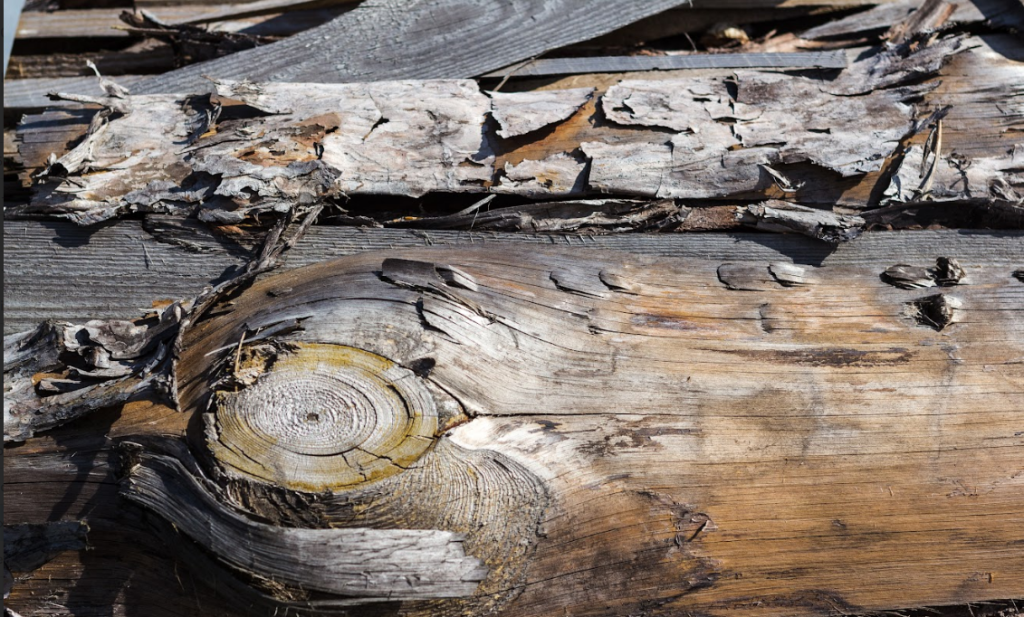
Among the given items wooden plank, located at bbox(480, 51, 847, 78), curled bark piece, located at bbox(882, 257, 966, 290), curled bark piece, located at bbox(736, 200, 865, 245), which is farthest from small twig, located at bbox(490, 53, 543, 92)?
curled bark piece, located at bbox(882, 257, 966, 290)

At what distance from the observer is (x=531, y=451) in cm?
159

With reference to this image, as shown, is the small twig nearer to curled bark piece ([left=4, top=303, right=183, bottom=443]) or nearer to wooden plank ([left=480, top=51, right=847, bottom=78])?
wooden plank ([left=480, top=51, right=847, bottom=78])

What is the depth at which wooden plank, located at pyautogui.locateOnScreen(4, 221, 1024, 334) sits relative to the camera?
189 cm

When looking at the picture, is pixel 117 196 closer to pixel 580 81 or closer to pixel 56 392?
pixel 56 392

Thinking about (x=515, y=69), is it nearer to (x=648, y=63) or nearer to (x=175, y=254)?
(x=648, y=63)

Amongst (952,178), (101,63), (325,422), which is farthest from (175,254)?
(952,178)

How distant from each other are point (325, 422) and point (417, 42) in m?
1.42

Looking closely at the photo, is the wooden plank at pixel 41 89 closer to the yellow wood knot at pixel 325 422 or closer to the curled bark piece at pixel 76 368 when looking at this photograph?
the curled bark piece at pixel 76 368

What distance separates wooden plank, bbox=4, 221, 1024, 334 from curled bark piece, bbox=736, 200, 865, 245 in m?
0.05

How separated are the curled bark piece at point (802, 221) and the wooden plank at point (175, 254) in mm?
45

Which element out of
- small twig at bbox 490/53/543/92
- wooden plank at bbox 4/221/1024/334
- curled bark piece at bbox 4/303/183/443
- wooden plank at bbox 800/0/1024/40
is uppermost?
wooden plank at bbox 800/0/1024/40

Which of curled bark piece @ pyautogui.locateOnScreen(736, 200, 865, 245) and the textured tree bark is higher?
curled bark piece @ pyautogui.locateOnScreen(736, 200, 865, 245)

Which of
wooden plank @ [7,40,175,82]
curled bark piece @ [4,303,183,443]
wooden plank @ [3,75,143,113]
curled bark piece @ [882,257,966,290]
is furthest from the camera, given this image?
wooden plank @ [7,40,175,82]

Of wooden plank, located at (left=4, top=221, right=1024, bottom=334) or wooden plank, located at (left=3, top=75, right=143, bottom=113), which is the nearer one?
wooden plank, located at (left=4, top=221, right=1024, bottom=334)
